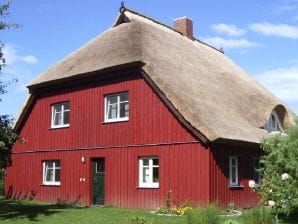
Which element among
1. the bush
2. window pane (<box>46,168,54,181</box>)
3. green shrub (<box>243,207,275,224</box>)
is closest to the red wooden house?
window pane (<box>46,168,54,181</box>)

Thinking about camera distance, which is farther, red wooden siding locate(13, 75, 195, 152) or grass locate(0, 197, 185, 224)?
red wooden siding locate(13, 75, 195, 152)

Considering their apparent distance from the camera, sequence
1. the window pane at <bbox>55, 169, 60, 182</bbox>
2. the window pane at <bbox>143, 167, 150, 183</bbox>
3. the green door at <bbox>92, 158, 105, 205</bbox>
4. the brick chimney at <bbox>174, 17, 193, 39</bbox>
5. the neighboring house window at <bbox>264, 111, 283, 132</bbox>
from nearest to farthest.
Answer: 1. the window pane at <bbox>143, 167, 150, 183</bbox>
2. the green door at <bbox>92, 158, 105, 205</bbox>
3. the neighboring house window at <bbox>264, 111, 283, 132</bbox>
4. the window pane at <bbox>55, 169, 60, 182</bbox>
5. the brick chimney at <bbox>174, 17, 193, 39</bbox>

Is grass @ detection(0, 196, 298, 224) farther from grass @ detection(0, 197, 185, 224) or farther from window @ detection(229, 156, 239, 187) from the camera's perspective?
window @ detection(229, 156, 239, 187)

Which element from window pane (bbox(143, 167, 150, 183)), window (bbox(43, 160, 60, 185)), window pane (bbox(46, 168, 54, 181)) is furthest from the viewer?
window pane (bbox(46, 168, 54, 181))

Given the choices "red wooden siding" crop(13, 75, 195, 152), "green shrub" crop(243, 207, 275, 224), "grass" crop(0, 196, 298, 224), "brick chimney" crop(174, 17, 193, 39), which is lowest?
"grass" crop(0, 196, 298, 224)

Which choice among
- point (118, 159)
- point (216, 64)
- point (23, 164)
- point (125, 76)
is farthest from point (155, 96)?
point (23, 164)

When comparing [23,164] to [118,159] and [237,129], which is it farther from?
[237,129]

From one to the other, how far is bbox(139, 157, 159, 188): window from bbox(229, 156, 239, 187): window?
3302 millimetres

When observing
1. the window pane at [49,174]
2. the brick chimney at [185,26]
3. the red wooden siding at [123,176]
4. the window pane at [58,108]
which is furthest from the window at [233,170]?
the brick chimney at [185,26]

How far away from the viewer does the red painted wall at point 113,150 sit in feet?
71.6

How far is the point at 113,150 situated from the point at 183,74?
4992 millimetres

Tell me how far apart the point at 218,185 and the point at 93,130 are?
7432 millimetres

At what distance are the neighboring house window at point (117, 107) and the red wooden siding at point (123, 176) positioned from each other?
1.59 meters

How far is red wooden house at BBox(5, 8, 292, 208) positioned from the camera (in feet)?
71.6
